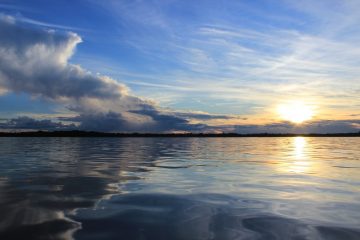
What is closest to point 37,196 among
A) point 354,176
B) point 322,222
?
point 322,222

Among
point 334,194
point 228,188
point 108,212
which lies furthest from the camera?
point 228,188

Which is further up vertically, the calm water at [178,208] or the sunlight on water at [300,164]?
the sunlight on water at [300,164]

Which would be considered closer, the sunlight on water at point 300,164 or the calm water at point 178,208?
the calm water at point 178,208

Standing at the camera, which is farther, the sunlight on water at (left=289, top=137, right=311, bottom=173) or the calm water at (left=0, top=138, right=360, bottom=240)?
the sunlight on water at (left=289, top=137, right=311, bottom=173)

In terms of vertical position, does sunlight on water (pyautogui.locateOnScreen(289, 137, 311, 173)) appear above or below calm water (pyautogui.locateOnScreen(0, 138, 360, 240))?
above

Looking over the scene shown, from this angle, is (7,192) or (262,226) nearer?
(262,226)

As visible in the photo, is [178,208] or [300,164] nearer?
[178,208]

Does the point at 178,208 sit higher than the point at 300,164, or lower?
lower

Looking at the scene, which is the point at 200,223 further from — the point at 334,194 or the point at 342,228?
the point at 334,194

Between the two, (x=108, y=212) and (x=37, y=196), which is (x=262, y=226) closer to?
(x=108, y=212)

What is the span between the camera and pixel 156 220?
29.2 feet

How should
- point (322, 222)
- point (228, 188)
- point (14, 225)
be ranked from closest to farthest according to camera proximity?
point (14, 225) < point (322, 222) < point (228, 188)

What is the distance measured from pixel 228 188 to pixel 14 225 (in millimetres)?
8314

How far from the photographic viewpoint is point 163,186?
48.3ft
